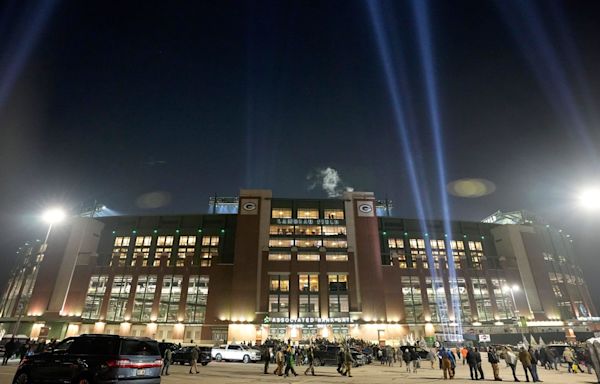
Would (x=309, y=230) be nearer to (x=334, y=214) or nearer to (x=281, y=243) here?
(x=281, y=243)

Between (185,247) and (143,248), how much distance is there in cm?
965

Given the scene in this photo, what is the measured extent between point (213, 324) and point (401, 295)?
123 feet

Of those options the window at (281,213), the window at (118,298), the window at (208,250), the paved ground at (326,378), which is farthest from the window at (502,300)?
the window at (118,298)

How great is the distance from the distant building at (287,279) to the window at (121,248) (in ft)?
1.27

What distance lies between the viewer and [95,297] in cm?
6912

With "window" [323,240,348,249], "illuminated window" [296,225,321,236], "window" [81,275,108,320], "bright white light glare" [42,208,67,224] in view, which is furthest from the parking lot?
"illuminated window" [296,225,321,236]

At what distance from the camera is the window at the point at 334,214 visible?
78312 mm

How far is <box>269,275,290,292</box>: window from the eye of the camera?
224 feet

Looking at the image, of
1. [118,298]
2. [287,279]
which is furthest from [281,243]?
[118,298]

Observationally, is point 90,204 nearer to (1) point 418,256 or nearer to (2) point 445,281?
(1) point 418,256

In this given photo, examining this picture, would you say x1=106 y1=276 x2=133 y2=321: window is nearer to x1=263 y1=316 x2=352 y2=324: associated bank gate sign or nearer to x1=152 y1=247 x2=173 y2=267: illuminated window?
x1=152 y1=247 x2=173 y2=267: illuminated window

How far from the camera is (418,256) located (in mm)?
76125

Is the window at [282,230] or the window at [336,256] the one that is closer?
the window at [336,256]

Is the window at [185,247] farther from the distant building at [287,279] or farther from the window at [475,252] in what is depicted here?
the window at [475,252]
